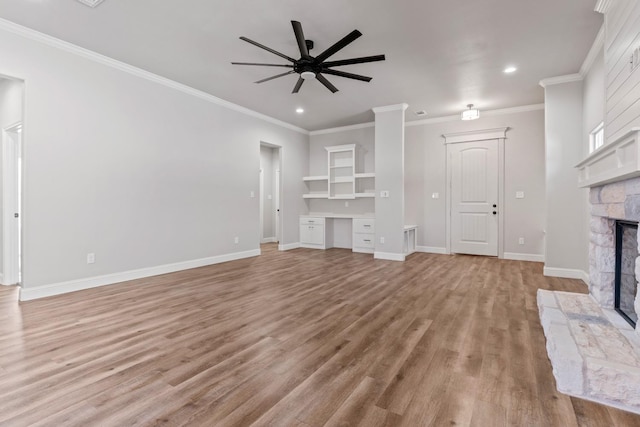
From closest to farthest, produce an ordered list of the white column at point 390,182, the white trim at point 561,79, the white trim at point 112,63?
the white trim at point 112,63, the white trim at point 561,79, the white column at point 390,182

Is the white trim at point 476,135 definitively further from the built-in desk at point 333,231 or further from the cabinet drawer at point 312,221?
the cabinet drawer at point 312,221

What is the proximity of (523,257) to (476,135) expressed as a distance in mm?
2489

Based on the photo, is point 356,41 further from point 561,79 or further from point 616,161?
point 561,79

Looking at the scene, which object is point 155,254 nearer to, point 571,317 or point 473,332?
point 473,332

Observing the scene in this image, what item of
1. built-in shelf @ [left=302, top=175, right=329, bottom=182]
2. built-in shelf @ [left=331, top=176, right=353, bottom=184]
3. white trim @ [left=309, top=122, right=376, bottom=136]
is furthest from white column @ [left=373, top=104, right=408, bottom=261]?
built-in shelf @ [left=302, top=175, right=329, bottom=182]

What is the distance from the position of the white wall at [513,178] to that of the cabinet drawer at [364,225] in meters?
1.15

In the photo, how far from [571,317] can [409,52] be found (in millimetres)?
3175

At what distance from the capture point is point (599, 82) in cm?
363

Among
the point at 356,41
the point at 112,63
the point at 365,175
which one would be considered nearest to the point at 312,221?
the point at 365,175

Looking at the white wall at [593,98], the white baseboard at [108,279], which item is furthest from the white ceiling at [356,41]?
the white baseboard at [108,279]

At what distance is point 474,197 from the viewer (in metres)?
6.29

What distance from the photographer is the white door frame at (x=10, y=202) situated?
4.08 m

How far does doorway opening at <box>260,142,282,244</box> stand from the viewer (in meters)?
8.68

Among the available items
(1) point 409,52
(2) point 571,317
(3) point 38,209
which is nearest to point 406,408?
(2) point 571,317
